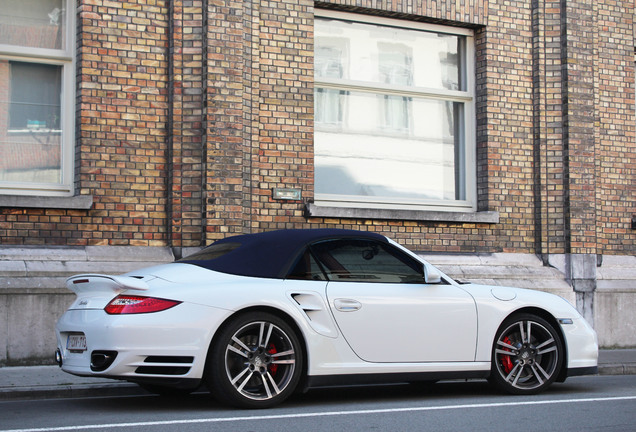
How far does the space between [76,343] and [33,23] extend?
5.59m

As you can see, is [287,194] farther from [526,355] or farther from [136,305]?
[136,305]

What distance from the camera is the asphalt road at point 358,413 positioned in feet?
19.7

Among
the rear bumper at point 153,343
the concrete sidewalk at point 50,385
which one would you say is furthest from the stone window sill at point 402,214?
the rear bumper at point 153,343

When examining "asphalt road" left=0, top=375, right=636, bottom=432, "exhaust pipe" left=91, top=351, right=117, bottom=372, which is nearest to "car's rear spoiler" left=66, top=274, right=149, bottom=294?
"exhaust pipe" left=91, top=351, right=117, bottom=372

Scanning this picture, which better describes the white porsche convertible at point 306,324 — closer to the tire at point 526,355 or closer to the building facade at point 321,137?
the tire at point 526,355

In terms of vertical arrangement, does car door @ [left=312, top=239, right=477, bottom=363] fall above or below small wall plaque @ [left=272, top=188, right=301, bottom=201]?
below

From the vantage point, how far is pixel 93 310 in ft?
Answer: 21.8

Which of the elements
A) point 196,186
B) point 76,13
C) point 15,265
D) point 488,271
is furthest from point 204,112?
point 488,271

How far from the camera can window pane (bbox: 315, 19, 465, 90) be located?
12562 millimetres

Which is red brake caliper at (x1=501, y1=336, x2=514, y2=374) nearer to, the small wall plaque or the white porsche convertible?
the white porsche convertible

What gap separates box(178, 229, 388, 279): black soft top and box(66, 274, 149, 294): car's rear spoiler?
0.70 m

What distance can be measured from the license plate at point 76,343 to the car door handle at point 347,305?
1885 millimetres

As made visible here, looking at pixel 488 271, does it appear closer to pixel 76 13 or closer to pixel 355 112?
pixel 355 112

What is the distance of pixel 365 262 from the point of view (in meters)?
7.41
